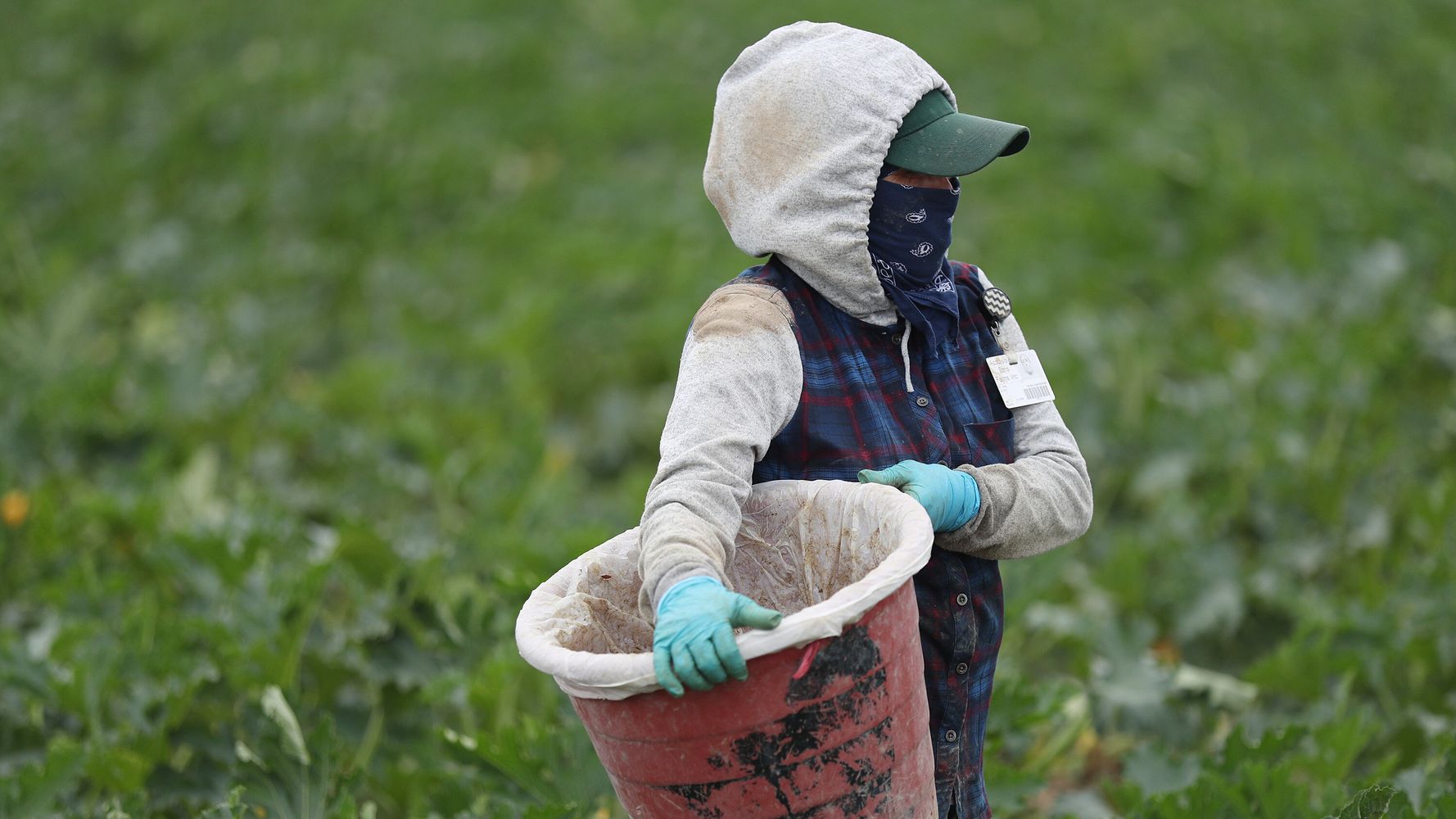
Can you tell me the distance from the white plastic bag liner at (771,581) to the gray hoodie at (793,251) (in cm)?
13

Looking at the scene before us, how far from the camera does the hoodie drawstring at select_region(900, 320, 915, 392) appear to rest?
2.29 meters

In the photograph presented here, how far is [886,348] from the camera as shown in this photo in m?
2.32

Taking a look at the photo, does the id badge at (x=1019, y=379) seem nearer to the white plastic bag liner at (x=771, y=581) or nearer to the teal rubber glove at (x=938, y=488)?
the teal rubber glove at (x=938, y=488)

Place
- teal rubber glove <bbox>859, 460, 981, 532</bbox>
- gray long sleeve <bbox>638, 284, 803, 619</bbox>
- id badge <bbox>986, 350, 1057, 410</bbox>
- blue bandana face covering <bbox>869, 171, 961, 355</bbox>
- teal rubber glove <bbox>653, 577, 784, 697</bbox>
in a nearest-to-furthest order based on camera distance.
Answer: teal rubber glove <bbox>653, 577, 784, 697</bbox> → gray long sleeve <bbox>638, 284, 803, 619</bbox> → teal rubber glove <bbox>859, 460, 981, 532</bbox> → blue bandana face covering <bbox>869, 171, 961, 355</bbox> → id badge <bbox>986, 350, 1057, 410</bbox>

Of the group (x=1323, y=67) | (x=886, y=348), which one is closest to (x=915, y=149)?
(x=886, y=348)

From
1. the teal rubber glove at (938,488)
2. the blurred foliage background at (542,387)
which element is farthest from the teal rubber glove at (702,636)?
the blurred foliage background at (542,387)

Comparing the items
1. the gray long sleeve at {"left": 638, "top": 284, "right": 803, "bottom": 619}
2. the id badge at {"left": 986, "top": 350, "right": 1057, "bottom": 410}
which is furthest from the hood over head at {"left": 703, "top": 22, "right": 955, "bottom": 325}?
the id badge at {"left": 986, "top": 350, "right": 1057, "bottom": 410}

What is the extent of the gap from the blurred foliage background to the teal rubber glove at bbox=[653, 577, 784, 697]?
3.98ft

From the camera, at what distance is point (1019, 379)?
7.74 feet

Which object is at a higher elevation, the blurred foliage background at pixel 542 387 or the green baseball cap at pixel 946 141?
the green baseball cap at pixel 946 141

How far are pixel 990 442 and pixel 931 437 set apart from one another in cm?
12

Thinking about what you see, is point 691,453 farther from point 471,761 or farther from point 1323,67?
point 1323,67

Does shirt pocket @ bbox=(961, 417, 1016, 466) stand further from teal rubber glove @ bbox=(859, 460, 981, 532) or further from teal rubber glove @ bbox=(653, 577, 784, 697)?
teal rubber glove @ bbox=(653, 577, 784, 697)

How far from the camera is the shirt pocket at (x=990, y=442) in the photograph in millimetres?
2303
